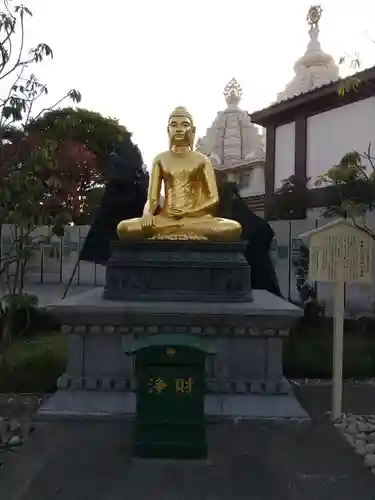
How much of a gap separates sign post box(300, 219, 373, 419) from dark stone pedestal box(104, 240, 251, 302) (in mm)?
647

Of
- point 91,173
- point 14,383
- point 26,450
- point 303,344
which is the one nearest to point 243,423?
point 26,450

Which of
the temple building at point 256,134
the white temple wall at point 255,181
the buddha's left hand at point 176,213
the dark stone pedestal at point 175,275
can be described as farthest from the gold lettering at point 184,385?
the white temple wall at point 255,181

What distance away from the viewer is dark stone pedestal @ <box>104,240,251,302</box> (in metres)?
4.89

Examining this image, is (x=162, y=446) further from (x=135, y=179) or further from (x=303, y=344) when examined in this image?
(x=135, y=179)

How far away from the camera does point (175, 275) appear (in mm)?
4980

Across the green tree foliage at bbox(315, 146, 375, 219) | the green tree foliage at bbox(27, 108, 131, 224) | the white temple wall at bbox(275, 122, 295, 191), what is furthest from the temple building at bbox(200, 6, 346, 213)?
the green tree foliage at bbox(315, 146, 375, 219)

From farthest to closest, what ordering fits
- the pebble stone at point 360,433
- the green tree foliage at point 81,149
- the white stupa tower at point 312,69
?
the white stupa tower at point 312,69 < the green tree foliage at point 81,149 < the pebble stone at point 360,433

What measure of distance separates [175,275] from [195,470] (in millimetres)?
2079

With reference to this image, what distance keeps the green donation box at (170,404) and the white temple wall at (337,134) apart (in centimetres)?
966

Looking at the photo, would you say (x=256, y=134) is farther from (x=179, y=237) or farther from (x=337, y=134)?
(x=179, y=237)

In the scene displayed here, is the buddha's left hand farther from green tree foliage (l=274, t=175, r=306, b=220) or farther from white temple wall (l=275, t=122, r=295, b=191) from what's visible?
white temple wall (l=275, t=122, r=295, b=191)

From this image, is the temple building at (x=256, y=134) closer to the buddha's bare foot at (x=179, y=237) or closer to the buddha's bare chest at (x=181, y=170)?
the buddha's bare chest at (x=181, y=170)

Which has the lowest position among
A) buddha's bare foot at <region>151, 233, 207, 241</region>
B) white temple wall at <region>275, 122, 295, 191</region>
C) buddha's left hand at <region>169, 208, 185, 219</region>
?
buddha's bare foot at <region>151, 233, 207, 241</region>

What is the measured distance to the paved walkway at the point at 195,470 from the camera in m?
2.91
